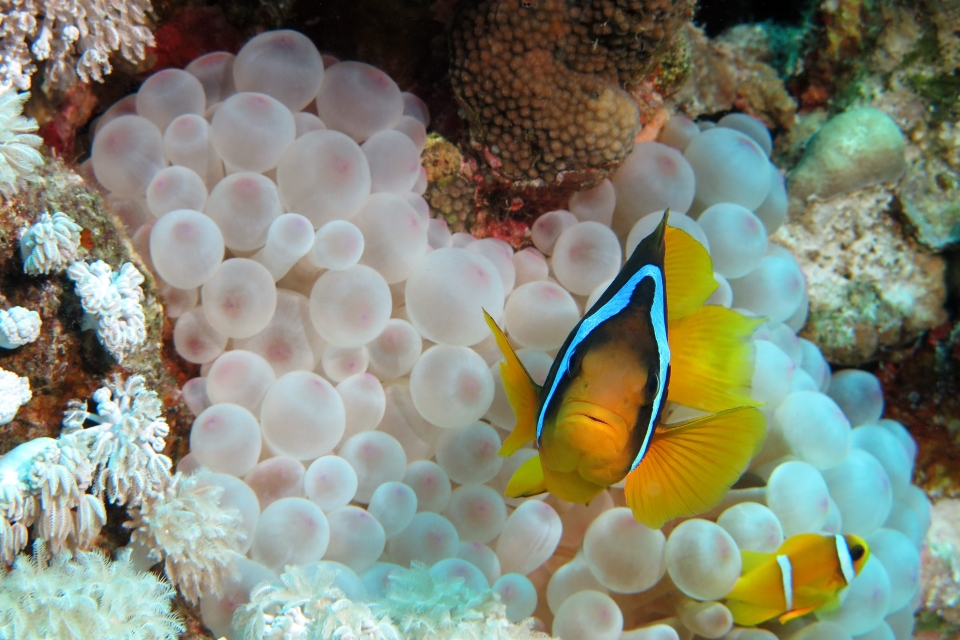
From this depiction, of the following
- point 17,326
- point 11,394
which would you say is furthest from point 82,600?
point 17,326

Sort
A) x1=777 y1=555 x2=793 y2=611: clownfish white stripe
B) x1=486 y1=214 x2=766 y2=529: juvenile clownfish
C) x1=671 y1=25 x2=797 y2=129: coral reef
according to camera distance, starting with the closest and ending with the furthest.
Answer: x1=486 y1=214 x2=766 y2=529: juvenile clownfish, x1=777 y1=555 x2=793 y2=611: clownfish white stripe, x1=671 y1=25 x2=797 y2=129: coral reef

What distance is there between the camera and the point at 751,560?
1.63 m

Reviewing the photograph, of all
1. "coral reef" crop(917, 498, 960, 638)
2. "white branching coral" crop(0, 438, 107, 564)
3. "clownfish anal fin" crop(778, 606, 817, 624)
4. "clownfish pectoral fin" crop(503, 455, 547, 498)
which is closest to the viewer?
"white branching coral" crop(0, 438, 107, 564)

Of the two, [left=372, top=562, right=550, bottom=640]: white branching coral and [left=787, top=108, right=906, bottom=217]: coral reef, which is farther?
[left=787, top=108, right=906, bottom=217]: coral reef

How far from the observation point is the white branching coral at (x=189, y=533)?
4.33ft

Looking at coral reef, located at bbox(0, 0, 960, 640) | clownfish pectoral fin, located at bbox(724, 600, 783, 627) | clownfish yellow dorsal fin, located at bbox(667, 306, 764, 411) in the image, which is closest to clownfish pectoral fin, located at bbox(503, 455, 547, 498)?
coral reef, located at bbox(0, 0, 960, 640)

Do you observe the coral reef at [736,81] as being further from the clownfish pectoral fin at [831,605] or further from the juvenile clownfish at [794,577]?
the clownfish pectoral fin at [831,605]

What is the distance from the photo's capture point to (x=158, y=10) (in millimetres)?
1787

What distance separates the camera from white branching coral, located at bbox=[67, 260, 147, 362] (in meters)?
1.24

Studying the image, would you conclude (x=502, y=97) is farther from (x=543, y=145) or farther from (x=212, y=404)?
(x=212, y=404)

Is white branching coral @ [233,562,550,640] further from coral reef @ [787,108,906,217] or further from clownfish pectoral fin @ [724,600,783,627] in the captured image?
coral reef @ [787,108,906,217]

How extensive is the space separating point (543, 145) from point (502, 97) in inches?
7.3

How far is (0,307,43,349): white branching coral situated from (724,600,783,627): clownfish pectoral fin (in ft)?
5.82

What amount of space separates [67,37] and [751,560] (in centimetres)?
214
